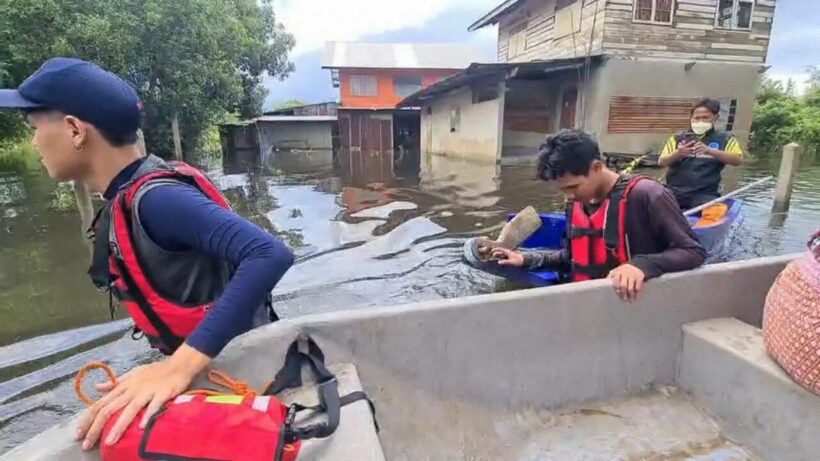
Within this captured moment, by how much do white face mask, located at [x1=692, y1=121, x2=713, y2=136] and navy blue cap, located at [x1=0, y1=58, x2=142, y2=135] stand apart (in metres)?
5.93

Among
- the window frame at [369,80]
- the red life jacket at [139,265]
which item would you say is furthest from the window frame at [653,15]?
the window frame at [369,80]

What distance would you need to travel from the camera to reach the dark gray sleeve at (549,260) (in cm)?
349

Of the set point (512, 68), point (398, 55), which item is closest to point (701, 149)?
point (512, 68)

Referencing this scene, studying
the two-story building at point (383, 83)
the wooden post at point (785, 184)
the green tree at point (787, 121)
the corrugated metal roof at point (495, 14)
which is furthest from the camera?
the two-story building at point (383, 83)

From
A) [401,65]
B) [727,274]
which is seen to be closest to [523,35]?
[401,65]

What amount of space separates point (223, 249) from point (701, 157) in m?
5.82

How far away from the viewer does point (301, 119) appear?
2758cm

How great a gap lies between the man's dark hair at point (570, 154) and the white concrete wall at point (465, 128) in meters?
12.8

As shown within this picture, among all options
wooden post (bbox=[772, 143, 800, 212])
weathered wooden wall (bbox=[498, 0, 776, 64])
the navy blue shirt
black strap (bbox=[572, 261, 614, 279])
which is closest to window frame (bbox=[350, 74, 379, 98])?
weathered wooden wall (bbox=[498, 0, 776, 64])

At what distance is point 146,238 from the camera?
1275mm

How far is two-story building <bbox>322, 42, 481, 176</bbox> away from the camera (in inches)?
1015

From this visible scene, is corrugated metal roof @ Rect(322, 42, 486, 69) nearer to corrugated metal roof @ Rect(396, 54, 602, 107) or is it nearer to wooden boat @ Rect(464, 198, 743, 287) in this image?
corrugated metal roof @ Rect(396, 54, 602, 107)

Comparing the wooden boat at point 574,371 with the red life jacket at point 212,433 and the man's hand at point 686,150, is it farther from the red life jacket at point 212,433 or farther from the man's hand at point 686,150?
the man's hand at point 686,150

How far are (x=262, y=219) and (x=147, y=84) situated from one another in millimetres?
9409
